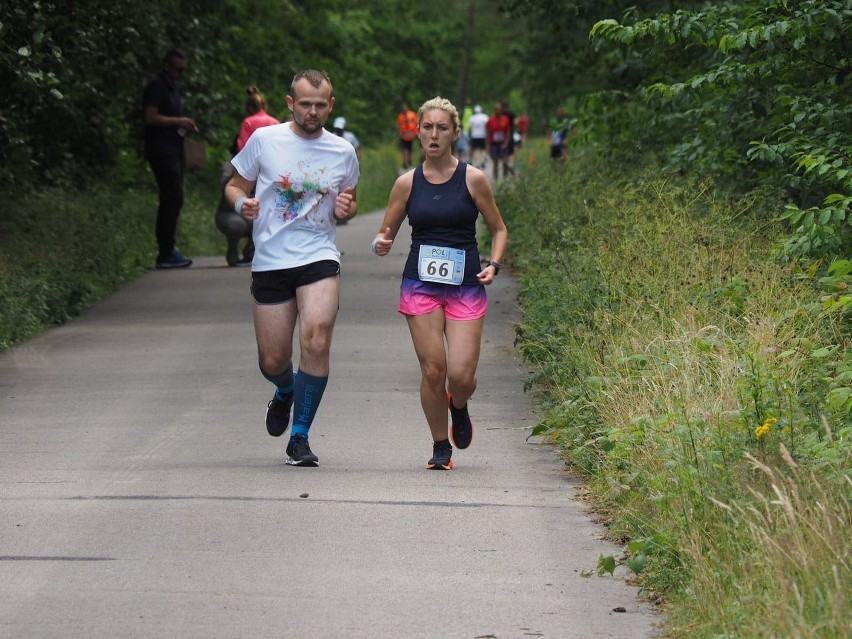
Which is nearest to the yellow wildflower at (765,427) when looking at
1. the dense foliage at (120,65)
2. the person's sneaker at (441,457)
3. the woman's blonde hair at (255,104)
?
the person's sneaker at (441,457)

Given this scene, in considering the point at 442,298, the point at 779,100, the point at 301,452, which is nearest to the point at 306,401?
the point at 301,452

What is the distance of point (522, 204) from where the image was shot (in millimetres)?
21094

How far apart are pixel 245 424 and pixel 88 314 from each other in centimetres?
567

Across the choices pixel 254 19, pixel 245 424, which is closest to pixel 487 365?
pixel 245 424

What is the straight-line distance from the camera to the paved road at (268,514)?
579 cm

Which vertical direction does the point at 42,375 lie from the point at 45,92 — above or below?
below

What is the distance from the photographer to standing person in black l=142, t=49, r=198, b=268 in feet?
57.9

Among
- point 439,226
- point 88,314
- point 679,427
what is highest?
point 439,226

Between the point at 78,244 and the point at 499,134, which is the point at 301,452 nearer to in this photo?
the point at 78,244

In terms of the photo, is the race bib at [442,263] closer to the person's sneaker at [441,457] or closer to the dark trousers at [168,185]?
the person's sneaker at [441,457]

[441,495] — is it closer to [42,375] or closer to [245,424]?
[245,424]

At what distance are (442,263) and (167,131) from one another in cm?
1038

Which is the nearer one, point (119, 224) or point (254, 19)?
point (119, 224)

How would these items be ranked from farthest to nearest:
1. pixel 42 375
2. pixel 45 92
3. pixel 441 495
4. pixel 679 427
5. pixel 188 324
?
pixel 45 92, pixel 188 324, pixel 42 375, pixel 441 495, pixel 679 427
